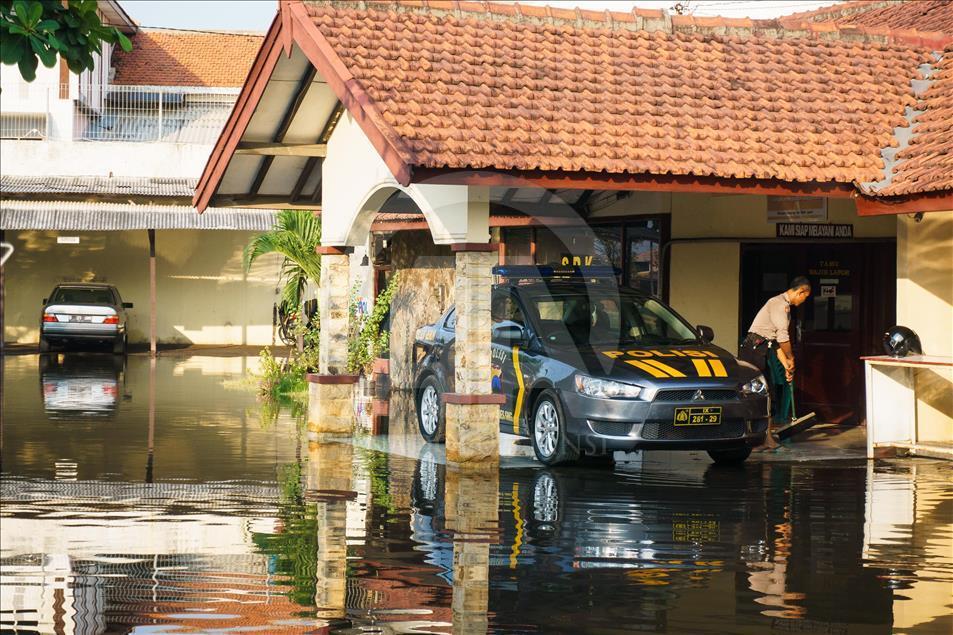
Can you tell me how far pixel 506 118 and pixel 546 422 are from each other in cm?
304

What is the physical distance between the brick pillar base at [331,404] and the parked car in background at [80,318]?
17316 millimetres

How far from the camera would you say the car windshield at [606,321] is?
15039 mm

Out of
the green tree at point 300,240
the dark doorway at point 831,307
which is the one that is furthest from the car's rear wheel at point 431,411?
the green tree at point 300,240

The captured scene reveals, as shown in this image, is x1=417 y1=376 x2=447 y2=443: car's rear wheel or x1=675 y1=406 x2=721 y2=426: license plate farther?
x1=417 y1=376 x2=447 y2=443: car's rear wheel

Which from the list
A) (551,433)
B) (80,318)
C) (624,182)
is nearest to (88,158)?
(80,318)

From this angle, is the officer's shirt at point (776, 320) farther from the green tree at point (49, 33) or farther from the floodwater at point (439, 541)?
the green tree at point (49, 33)

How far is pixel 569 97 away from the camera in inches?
594

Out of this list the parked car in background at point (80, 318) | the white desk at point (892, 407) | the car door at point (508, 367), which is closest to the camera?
the car door at point (508, 367)

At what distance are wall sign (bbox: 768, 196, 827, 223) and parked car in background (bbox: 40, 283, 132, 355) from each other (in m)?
19.3

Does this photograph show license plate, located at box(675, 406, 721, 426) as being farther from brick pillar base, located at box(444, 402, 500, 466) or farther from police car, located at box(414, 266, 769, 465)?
brick pillar base, located at box(444, 402, 500, 466)

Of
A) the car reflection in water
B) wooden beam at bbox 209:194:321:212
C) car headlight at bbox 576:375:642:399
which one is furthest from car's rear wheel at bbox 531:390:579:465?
the car reflection in water

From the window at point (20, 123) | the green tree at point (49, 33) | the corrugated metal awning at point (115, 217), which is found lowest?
the green tree at point (49, 33)

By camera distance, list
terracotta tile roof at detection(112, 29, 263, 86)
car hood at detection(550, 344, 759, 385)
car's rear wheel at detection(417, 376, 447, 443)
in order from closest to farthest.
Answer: car hood at detection(550, 344, 759, 385)
car's rear wheel at detection(417, 376, 447, 443)
terracotta tile roof at detection(112, 29, 263, 86)

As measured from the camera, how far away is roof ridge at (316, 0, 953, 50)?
1588 centimetres
